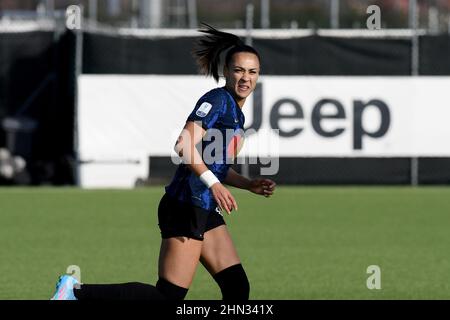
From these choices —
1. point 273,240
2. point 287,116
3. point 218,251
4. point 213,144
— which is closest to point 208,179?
point 213,144

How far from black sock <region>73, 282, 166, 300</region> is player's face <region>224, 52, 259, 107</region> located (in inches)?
49.8

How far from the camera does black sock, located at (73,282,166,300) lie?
805 centimetres

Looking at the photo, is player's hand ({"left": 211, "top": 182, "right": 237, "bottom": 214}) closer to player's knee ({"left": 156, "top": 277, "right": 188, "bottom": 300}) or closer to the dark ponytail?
player's knee ({"left": 156, "top": 277, "right": 188, "bottom": 300})

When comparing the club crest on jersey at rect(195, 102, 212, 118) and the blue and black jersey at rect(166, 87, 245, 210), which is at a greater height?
the club crest on jersey at rect(195, 102, 212, 118)

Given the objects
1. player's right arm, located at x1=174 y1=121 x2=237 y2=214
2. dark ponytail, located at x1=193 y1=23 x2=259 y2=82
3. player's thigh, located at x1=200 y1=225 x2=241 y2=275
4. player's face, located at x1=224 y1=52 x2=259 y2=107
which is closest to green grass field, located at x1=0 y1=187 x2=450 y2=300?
player's thigh, located at x1=200 y1=225 x2=241 y2=275

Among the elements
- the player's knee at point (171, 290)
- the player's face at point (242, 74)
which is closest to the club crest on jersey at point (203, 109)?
the player's face at point (242, 74)

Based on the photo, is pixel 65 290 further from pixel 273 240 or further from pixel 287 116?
pixel 287 116

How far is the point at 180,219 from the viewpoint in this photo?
8.09m

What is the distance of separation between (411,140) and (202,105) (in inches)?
586

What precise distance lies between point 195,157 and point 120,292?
1.06 meters

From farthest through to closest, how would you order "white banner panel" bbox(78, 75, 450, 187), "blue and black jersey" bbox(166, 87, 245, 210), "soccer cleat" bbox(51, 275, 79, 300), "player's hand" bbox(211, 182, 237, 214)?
"white banner panel" bbox(78, 75, 450, 187) < "soccer cleat" bbox(51, 275, 79, 300) < "blue and black jersey" bbox(166, 87, 245, 210) < "player's hand" bbox(211, 182, 237, 214)

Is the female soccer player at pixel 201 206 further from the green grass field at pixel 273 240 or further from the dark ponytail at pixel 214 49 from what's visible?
the green grass field at pixel 273 240

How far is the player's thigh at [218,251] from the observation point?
8.29 m

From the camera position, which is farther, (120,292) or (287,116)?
(287,116)
